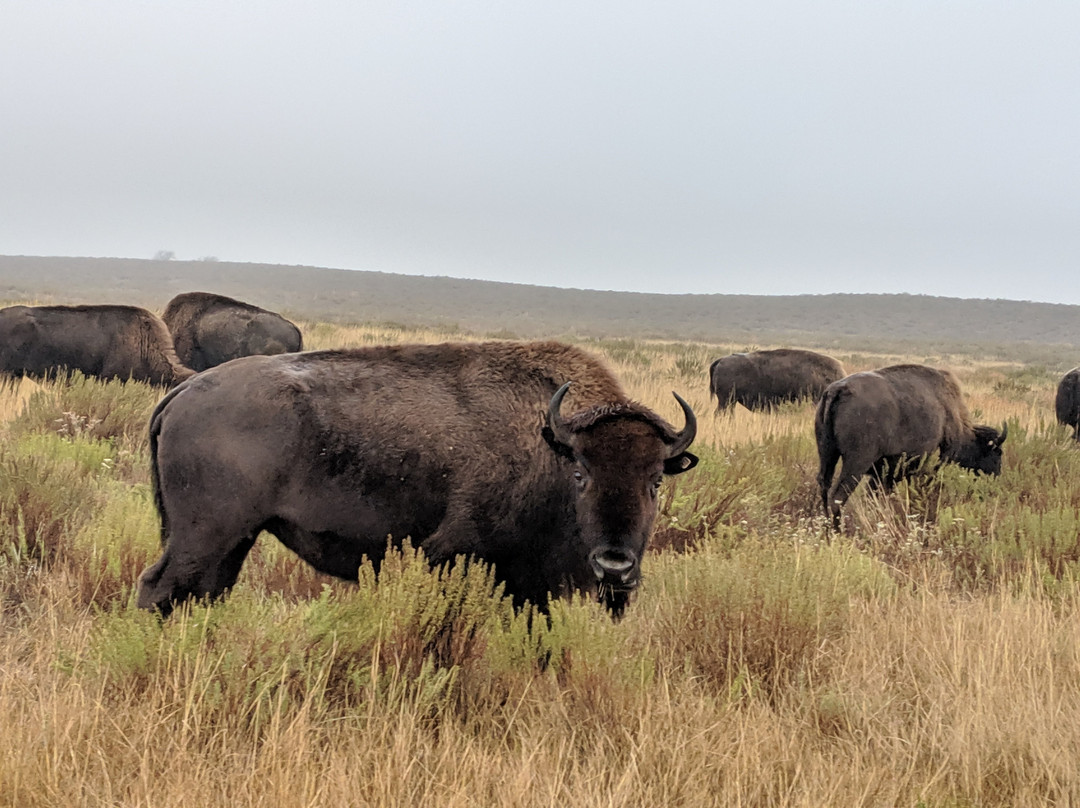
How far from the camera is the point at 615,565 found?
329cm

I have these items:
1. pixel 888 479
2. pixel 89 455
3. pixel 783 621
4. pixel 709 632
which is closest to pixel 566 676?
pixel 709 632

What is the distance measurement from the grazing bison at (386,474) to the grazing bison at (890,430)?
17.7 ft

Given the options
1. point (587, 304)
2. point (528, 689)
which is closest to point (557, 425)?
point (528, 689)

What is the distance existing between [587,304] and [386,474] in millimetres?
102124

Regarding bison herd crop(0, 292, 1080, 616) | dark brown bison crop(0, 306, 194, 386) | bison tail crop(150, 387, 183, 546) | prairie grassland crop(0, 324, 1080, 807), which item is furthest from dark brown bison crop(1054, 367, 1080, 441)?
dark brown bison crop(0, 306, 194, 386)

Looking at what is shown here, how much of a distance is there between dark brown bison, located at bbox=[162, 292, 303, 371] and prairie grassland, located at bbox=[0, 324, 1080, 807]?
10.3 metres

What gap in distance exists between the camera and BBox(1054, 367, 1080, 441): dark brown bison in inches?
543

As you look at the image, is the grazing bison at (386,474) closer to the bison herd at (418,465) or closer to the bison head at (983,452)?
the bison herd at (418,465)

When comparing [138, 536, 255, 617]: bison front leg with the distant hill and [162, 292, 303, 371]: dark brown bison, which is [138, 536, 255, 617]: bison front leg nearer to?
[162, 292, 303, 371]: dark brown bison

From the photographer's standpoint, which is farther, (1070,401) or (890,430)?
(1070,401)

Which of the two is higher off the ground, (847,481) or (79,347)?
(79,347)

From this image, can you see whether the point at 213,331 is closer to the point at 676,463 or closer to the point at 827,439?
the point at 827,439

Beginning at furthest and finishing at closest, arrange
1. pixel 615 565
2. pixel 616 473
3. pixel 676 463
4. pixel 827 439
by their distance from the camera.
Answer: pixel 827 439 < pixel 676 463 < pixel 616 473 < pixel 615 565

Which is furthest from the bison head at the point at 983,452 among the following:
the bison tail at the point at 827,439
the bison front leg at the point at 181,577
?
the bison front leg at the point at 181,577
